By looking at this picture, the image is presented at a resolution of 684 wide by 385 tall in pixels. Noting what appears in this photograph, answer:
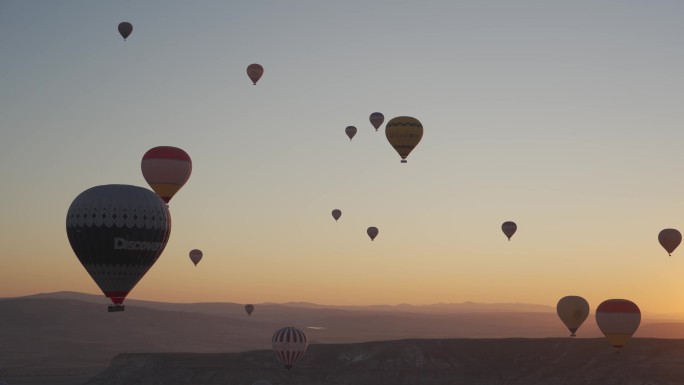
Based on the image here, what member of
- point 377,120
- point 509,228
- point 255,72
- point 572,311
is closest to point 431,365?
point 509,228

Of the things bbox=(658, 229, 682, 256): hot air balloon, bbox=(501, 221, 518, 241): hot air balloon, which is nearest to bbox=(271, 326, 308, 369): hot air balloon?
bbox=(501, 221, 518, 241): hot air balloon

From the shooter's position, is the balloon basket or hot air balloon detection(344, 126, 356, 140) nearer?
the balloon basket

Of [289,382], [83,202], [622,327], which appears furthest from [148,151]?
[289,382]

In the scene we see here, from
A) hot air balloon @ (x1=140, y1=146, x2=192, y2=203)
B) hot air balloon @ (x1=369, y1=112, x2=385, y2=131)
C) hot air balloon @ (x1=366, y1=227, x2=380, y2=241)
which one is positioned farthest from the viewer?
hot air balloon @ (x1=366, y1=227, x2=380, y2=241)

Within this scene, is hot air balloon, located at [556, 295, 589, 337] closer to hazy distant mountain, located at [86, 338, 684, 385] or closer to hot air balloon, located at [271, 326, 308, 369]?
hazy distant mountain, located at [86, 338, 684, 385]

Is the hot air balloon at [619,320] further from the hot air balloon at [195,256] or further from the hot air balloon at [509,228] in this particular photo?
the hot air balloon at [195,256]

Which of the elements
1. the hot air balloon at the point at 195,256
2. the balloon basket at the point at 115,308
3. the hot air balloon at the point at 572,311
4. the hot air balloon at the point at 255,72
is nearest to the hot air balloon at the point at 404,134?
the hot air balloon at the point at 255,72

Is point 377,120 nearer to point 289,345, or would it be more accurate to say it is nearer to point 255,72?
point 255,72
